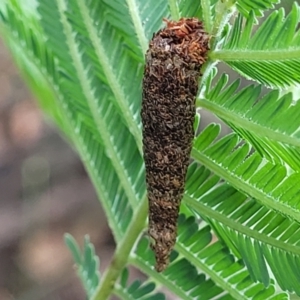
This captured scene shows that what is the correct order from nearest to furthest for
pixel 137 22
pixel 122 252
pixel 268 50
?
pixel 268 50 → pixel 137 22 → pixel 122 252

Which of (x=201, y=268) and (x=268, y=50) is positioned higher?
(x=268, y=50)

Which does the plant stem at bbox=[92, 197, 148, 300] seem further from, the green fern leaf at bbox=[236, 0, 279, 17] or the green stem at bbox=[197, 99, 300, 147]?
the green fern leaf at bbox=[236, 0, 279, 17]

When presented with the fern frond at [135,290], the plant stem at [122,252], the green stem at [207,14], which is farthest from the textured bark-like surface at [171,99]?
the fern frond at [135,290]

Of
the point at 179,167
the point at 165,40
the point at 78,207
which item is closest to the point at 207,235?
the point at 179,167

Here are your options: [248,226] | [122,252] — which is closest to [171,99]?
[248,226]

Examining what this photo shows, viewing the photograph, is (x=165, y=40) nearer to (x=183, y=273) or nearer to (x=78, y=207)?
(x=183, y=273)

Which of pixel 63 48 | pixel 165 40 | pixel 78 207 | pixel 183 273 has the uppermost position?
pixel 165 40

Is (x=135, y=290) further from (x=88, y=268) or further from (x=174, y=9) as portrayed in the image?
(x=174, y=9)

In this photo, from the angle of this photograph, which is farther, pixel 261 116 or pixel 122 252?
pixel 122 252
